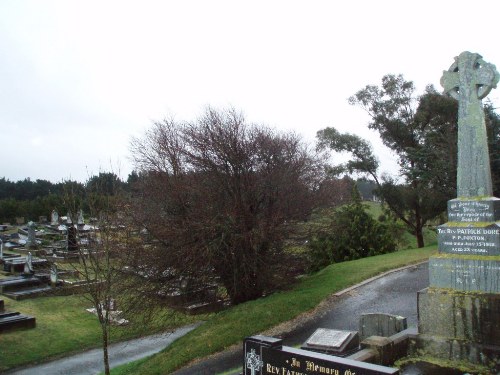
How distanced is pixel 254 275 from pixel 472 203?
8263 mm

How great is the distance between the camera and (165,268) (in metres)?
14.4

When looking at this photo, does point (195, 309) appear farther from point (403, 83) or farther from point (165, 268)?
point (403, 83)

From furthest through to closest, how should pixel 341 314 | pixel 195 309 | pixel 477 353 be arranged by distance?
pixel 195 309 → pixel 341 314 → pixel 477 353

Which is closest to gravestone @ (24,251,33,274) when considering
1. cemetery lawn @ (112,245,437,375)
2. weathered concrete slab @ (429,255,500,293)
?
cemetery lawn @ (112,245,437,375)

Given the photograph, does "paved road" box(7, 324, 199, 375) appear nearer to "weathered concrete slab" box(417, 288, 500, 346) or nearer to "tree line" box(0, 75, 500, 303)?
"tree line" box(0, 75, 500, 303)

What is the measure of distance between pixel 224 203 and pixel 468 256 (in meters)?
8.36

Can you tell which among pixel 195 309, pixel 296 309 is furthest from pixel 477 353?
pixel 195 309

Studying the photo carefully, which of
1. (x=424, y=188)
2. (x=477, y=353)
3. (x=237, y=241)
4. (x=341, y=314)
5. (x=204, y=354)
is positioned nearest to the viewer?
(x=477, y=353)

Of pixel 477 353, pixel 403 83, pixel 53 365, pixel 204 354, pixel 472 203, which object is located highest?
pixel 403 83

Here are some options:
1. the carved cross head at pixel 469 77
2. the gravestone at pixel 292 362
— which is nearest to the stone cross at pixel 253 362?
the gravestone at pixel 292 362

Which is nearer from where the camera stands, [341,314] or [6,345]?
[341,314]

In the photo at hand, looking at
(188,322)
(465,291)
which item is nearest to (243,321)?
(465,291)

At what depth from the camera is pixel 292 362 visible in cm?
542

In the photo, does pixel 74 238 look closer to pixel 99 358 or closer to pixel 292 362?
pixel 99 358
